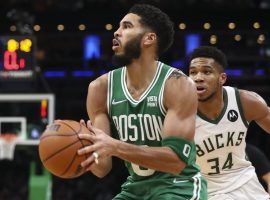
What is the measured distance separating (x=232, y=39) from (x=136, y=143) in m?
8.15

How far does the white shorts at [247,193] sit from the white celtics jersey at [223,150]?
3cm

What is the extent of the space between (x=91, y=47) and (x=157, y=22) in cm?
811

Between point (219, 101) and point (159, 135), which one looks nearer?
point (159, 135)

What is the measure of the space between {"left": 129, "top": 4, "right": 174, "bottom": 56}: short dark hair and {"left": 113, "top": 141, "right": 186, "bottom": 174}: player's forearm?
2.46 feet

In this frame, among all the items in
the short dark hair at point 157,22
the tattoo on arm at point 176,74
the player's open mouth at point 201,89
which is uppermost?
the short dark hair at point 157,22

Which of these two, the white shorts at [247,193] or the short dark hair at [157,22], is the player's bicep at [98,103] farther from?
the white shorts at [247,193]

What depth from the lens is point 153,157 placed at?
366cm

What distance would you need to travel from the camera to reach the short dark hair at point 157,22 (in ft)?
13.4

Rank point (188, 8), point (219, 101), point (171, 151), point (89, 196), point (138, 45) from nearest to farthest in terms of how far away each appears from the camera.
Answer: point (171, 151)
point (138, 45)
point (219, 101)
point (188, 8)
point (89, 196)

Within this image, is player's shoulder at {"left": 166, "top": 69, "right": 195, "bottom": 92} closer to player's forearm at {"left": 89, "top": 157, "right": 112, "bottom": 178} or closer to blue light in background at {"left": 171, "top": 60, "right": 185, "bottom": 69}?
player's forearm at {"left": 89, "top": 157, "right": 112, "bottom": 178}

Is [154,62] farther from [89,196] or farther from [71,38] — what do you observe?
[89,196]

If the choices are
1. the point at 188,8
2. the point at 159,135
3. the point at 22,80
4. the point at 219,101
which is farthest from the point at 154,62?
the point at 188,8

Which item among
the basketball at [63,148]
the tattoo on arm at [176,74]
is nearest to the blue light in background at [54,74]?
the tattoo on arm at [176,74]

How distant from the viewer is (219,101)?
511 centimetres
